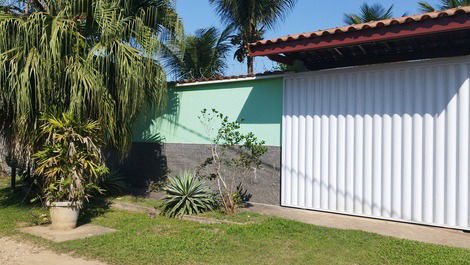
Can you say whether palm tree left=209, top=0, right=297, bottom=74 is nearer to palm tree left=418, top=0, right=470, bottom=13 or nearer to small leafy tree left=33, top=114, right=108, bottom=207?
palm tree left=418, top=0, right=470, bottom=13

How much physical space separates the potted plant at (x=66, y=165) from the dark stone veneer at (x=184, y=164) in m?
3.13

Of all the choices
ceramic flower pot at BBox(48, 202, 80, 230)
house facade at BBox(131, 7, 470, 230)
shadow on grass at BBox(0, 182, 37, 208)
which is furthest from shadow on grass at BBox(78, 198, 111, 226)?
house facade at BBox(131, 7, 470, 230)

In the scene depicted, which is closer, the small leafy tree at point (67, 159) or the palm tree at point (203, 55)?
the small leafy tree at point (67, 159)

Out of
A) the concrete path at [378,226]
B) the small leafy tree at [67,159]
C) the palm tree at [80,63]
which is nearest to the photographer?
the concrete path at [378,226]

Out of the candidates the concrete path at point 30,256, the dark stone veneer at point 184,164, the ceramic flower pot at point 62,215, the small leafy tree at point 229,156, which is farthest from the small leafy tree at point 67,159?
the dark stone veneer at point 184,164

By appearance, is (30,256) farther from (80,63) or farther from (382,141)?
(382,141)

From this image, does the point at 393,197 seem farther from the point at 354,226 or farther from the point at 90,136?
the point at 90,136

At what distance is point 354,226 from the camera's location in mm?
6973

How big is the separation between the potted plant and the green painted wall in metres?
3.33

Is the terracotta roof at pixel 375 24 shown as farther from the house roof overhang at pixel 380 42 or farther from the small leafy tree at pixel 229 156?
the small leafy tree at pixel 229 156

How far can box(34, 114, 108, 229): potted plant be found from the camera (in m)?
7.08

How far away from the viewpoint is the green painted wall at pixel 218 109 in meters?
8.97

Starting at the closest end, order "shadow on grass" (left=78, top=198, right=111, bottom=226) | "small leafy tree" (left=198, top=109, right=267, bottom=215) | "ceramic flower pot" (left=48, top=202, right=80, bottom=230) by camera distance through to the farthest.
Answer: "ceramic flower pot" (left=48, top=202, right=80, bottom=230) → "shadow on grass" (left=78, top=198, right=111, bottom=226) → "small leafy tree" (left=198, top=109, right=267, bottom=215)

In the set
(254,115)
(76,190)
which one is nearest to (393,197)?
(254,115)
